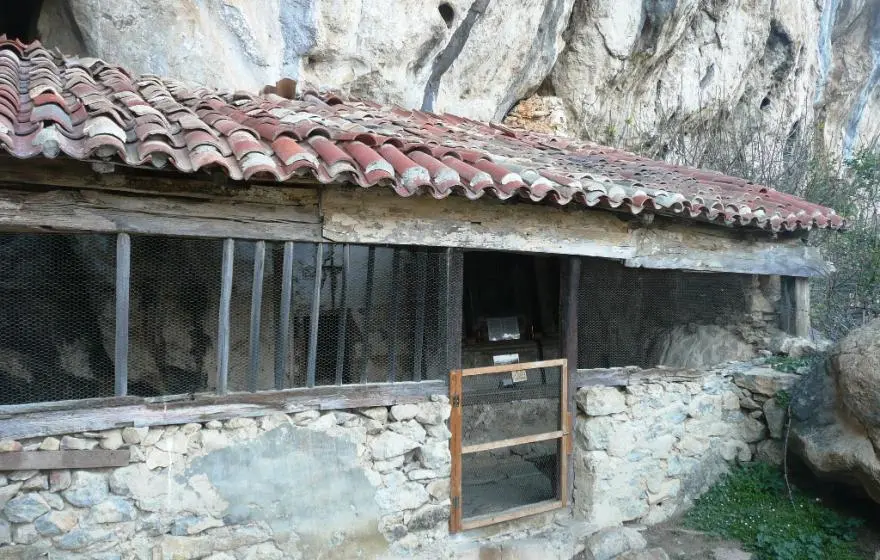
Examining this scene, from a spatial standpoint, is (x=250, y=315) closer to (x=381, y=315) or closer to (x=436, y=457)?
(x=381, y=315)

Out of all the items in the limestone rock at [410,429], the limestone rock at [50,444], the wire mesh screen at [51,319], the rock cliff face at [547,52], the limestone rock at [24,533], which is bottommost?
the limestone rock at [24,533]

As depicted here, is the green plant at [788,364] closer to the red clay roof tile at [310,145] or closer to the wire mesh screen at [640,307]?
the wire mesh screen at [640,307]

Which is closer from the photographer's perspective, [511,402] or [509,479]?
[509,479]

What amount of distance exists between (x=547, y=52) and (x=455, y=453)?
239 inches

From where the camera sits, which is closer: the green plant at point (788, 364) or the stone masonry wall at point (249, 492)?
the stone masonry wall at point (249, 492)

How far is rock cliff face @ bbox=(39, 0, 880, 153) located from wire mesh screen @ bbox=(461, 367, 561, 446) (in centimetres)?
355

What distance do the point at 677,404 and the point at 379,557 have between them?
284 cm

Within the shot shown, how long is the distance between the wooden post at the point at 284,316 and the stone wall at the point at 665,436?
2.39 meters

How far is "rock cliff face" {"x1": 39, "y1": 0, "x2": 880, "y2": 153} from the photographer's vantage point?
18.4 feet

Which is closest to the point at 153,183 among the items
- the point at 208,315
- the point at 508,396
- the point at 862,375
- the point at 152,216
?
the point at 152,216

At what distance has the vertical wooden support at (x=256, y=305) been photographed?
3291 millimetres

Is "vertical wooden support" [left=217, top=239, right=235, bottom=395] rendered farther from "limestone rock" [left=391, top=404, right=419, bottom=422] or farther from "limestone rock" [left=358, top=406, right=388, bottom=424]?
"limestone rock" [left=391, top=404, right=419, bottom=422]

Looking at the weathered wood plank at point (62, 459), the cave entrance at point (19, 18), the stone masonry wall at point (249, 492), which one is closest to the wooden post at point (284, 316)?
the stone masonry wall at point (249, 492)

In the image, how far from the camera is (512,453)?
572 centimetres
